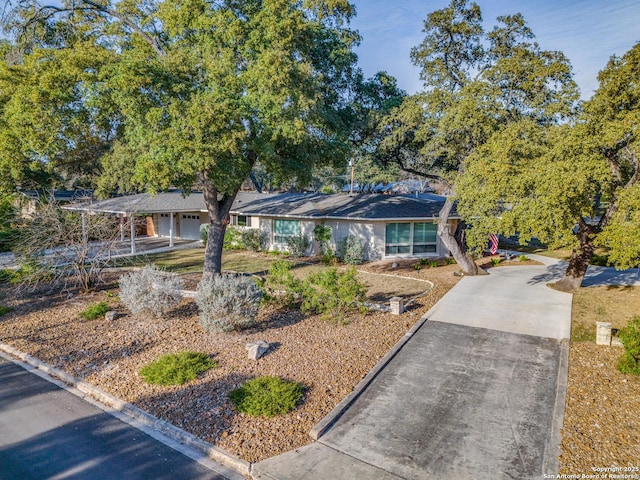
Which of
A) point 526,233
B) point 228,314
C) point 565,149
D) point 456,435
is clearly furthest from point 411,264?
point 456,435

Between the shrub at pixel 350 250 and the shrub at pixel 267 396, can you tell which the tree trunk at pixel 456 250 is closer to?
the shrub at pixel 350 250

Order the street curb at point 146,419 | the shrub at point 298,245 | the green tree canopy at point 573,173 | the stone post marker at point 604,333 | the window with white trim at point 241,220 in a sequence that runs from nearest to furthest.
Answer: the street curb at point 146,419 < the stone post marker at point 604,333 < the green tree canopy at point 573,173 < the shrub at point 298,245 < the window with white trim at point 241,220

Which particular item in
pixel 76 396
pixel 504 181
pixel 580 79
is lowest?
pixel 76 396

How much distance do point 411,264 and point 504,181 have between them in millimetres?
8422

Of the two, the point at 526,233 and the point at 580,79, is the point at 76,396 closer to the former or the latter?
the point at 526,233

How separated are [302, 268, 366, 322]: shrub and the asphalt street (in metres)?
5.79

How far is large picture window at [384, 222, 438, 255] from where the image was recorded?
21.0 meters

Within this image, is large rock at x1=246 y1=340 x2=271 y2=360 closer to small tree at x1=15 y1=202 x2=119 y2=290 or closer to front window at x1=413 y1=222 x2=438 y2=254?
small tree at x1=15 y1=202 x2=119 y2=290

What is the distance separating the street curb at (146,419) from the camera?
18.3 feet

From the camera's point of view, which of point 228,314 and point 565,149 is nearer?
point 228,314

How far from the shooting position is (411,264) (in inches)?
781

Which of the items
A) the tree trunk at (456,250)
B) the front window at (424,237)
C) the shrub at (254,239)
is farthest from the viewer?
the shrub at (254,239)

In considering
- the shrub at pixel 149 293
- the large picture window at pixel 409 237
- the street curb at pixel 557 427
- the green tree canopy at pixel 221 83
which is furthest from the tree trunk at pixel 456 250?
the shrub at pixel 149 293

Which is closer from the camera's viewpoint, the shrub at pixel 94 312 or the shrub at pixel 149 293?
the shrub at pixel 149 293
